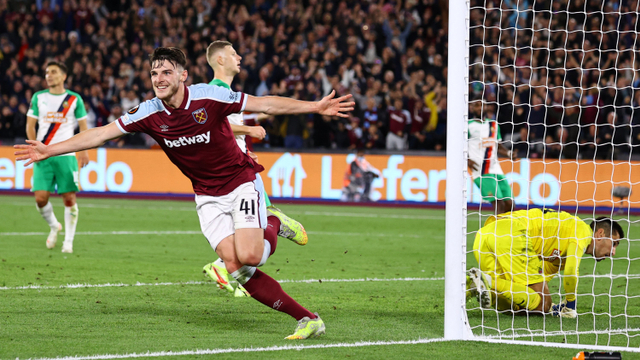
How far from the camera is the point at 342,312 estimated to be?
641 centimetres

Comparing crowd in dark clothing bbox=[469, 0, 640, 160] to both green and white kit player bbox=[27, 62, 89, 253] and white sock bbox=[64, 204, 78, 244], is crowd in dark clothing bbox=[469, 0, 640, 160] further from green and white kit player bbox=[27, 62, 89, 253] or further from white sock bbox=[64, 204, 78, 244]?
white sock bbox=[64, 204, 78, 244]

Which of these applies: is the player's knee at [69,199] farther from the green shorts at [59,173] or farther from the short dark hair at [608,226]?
the short dark hair at [608,226]

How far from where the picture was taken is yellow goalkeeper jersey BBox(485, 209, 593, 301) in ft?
20.1

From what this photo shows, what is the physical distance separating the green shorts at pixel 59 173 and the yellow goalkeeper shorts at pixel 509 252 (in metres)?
5.46

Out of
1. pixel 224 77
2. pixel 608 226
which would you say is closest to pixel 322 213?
pixel 224 77

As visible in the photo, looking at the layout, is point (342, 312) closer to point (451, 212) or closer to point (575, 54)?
point (451, 212)

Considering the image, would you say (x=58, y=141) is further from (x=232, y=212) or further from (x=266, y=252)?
(x=266, y=252)

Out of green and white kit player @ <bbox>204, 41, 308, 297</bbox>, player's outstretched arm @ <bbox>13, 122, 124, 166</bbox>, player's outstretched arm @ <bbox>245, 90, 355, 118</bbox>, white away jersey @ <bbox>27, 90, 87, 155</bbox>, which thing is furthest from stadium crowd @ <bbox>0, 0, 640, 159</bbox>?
player's outstretched arm @ <bbox>13, 122, 124, 166</bbox>

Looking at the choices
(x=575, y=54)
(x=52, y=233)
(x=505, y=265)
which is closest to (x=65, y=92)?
(x=52, y=233)

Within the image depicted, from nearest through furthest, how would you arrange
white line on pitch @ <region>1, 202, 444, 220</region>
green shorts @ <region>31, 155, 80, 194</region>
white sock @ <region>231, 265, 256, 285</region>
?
white sock @ <region>231, 265, 256, 285</region>
green shorts @ <region>31, 155, 80, 194</region>
white line on pitch @ <region>1, 202, 444, 220</region>

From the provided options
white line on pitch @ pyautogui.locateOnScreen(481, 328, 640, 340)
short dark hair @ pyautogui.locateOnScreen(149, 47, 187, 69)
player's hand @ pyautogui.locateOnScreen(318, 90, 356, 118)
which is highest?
short dark hair @ pyautogui.locateOnScreen(149, 47, 187, 69)

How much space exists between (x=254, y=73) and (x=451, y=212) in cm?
1545

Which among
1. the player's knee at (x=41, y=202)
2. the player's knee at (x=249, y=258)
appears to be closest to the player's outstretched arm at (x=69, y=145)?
the player's knee at (x=249, y=258)

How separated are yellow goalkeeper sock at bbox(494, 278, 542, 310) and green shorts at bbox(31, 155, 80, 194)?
570 centimetres
